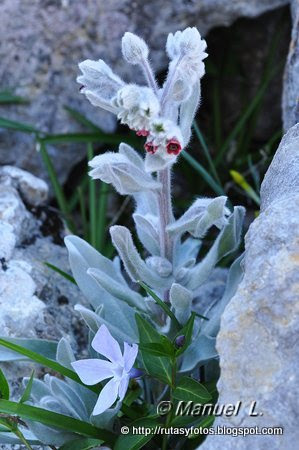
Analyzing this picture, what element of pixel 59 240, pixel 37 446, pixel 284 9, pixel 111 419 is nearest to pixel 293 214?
pixel 111 419

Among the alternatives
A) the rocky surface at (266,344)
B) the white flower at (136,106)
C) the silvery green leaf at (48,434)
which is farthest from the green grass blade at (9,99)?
the rocky surface at (266,344)

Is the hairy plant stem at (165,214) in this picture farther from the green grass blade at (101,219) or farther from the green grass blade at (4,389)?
the green grass blade at (101,219)

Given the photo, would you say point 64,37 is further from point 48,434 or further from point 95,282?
point 48,434

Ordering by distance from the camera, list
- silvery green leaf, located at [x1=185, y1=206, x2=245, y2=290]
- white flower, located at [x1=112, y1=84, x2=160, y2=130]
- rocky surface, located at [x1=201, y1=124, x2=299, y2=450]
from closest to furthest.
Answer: rocky surface, located at [x1=201, y1=124, x2=299, y2=450]
white flower, located at [x1=112, y1=84, x2=160, y2=130]
silvery green leaf, located at [x1=185, y1=206, x2=245, y2=290]

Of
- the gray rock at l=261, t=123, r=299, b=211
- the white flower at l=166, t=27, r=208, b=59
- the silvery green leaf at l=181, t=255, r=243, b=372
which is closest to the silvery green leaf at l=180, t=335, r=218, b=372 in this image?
the silvery green leaf at l=181, t=255, r=243, b=372

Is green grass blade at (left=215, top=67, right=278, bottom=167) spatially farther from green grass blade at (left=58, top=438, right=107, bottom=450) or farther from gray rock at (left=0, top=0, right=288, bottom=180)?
green grass blade at (left=58, top=438, right=107, bottom=450)

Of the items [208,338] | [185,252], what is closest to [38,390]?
[208,338]
